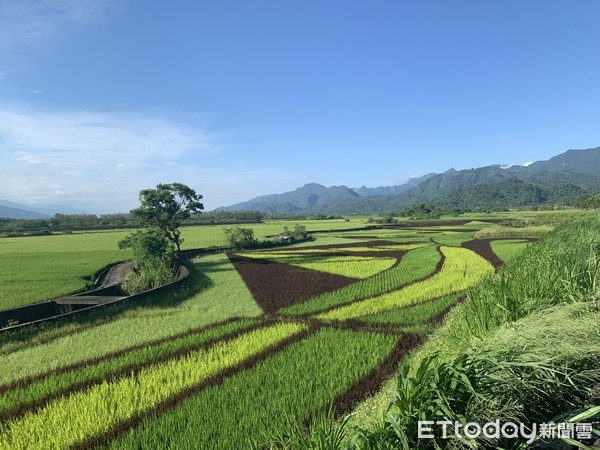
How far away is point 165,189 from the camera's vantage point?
33.1 metres

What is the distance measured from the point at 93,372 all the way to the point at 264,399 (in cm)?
514

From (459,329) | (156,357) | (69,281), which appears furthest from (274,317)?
(69,281)

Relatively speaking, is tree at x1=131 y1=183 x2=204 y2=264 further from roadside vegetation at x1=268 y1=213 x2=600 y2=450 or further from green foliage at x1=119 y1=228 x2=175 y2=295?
roadside vegetation at x1=268 y1=213 x2=600 y2=450

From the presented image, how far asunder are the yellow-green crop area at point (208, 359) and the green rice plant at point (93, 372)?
0.05 meters

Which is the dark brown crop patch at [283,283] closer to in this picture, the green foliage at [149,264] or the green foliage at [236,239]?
the green foliage at [149,264]

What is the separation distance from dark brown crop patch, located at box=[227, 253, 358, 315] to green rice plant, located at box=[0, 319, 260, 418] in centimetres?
453

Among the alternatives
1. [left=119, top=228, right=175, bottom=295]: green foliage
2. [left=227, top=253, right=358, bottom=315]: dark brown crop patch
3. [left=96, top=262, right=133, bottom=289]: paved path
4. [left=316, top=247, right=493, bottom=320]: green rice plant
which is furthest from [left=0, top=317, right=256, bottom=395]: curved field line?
[left=96, top=262, right=133, bottom=289]: paved path

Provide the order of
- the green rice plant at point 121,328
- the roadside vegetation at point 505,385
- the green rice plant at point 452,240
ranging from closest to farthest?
the roadside vegetation at point 505,385
the green rice plant at point 121,328
the green rice plant at point 452,240

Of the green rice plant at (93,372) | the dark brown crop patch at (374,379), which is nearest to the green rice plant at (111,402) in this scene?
the green rice plant at (93,372)

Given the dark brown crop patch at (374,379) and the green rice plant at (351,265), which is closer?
the dark brown crop patch at (374,379)

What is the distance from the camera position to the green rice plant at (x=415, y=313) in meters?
12.4

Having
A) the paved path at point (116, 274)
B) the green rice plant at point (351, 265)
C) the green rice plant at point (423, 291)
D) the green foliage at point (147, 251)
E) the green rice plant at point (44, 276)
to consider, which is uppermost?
the green foliage at point (147, 251)

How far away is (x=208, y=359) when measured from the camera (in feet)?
31.0

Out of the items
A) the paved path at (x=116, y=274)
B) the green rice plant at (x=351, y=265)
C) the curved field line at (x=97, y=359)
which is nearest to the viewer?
the curved field line at (x=97, y=359)
